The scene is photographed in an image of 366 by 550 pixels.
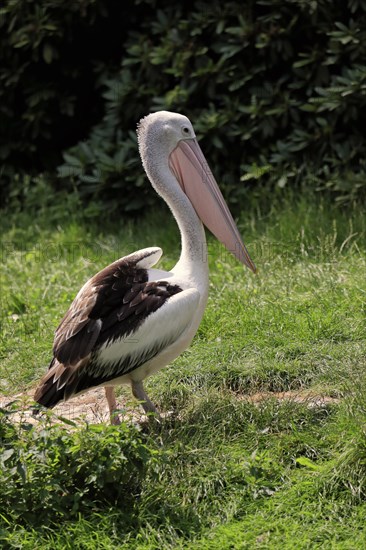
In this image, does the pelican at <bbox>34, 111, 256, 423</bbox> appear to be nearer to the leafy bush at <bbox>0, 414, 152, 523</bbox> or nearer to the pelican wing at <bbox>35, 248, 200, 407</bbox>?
the pelican wing at <bbox>35, 248, 200, 407</bbox>

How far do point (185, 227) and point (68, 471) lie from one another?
1.75m

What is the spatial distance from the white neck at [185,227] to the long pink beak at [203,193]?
0.11 metres

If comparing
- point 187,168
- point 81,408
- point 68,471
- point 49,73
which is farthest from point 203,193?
point 49,73

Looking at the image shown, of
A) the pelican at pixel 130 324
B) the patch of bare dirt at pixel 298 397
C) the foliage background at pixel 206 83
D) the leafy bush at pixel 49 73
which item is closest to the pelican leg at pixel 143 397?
the pelican at pixel 130 324

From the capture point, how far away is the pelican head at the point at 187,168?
18.9 ft

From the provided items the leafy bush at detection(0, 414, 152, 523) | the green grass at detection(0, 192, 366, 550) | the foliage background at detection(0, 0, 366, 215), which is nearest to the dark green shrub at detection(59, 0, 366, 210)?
the foliage background at detection(0, 0, 366, 215)

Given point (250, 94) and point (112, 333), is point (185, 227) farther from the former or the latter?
point (250, 94)

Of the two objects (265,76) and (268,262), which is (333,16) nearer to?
(265,76)

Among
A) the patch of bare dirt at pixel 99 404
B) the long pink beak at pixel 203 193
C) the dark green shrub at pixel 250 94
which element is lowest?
the dark green shrub at pixel 250 94

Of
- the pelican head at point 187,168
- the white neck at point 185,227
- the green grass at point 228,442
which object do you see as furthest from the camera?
the pelican head at point 187,168

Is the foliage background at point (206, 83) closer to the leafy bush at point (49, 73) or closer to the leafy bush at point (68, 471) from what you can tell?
the leafy bush at point (49, 73)

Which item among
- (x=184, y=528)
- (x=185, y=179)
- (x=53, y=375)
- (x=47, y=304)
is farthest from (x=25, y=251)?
(x=184, y=528)

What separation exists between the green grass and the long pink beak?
641mm

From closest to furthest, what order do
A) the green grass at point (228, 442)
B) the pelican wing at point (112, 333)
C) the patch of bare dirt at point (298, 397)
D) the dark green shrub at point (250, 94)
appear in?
the green grass at point (228, 442), the pelican wing at point (112, 333), the patch of bare dirt at point (298, 397), the dark green shrub at point (250, 94)
